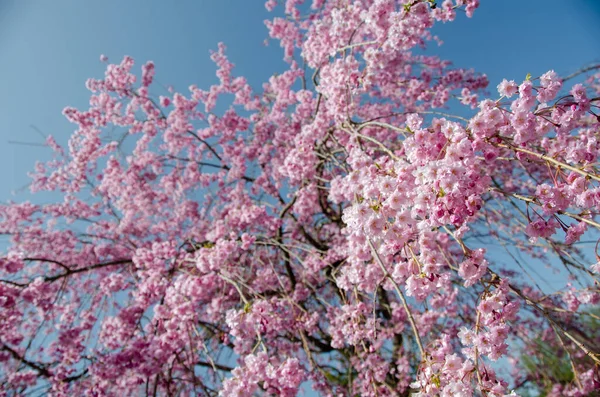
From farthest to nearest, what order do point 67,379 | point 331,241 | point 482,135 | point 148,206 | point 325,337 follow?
point 148,206, point 331,241, point 325,337, point 67,379, point 482,135

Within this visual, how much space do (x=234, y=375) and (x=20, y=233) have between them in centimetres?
695

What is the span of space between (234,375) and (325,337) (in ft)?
14.9

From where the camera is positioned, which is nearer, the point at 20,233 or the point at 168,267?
the point at 168,267

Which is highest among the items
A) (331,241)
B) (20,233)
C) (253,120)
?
(253,120)

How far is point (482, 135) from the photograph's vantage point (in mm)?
1836

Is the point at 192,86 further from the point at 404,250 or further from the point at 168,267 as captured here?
the point at 404,250

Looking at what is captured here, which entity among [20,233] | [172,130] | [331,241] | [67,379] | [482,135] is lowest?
[67,379]

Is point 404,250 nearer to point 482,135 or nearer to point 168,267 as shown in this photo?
point 482,135

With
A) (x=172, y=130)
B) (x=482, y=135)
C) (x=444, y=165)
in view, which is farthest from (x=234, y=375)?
(x=172, y=130)

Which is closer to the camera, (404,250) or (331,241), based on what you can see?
(404,250)

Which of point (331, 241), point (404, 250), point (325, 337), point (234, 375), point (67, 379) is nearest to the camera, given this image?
point (404, 250)

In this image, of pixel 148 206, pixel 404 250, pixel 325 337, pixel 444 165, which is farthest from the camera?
pixel 148 206

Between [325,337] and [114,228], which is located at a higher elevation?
[114,228]

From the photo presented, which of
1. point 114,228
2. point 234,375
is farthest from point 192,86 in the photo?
point 234,375
